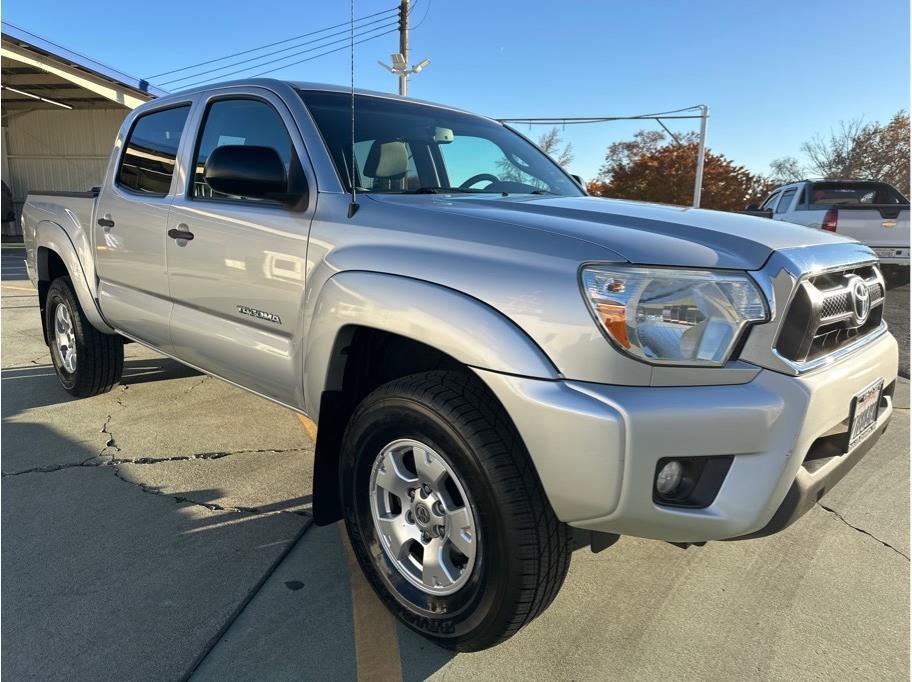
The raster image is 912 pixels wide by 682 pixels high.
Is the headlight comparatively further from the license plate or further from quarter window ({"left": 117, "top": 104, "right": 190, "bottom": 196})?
quarter window ({"left": 117, "top": 104, "right": 190, "bottom": 196})

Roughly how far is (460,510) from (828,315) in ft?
4.19

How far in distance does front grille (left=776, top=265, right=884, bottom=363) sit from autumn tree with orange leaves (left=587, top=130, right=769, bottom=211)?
26604mm

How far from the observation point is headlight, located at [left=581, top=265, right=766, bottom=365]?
167 centimetres

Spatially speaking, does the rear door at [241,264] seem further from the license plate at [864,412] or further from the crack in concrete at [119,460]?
A: the license plate at [864,412]

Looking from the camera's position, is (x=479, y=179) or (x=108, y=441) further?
(x=108, y=441)

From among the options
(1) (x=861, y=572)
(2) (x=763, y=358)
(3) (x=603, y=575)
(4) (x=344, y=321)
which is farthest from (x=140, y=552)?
(1) (x=861, y=572)

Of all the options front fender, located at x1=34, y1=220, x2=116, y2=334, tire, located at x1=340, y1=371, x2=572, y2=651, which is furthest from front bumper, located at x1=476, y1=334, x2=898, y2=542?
front fender, located at x1=34, y1=220, x2=116, y2=334

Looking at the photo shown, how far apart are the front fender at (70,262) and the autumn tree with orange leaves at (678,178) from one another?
25.7 meters

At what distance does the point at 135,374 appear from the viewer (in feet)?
17.7

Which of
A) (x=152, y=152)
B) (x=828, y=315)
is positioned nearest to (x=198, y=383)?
(x=152, y=152)

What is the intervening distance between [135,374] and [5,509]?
2532 mm

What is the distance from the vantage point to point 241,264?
2.75 metres

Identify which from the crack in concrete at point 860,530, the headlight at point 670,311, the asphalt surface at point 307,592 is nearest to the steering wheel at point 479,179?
the headlight at point 670,311

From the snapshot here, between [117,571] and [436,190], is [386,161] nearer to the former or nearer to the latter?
[436,190]
